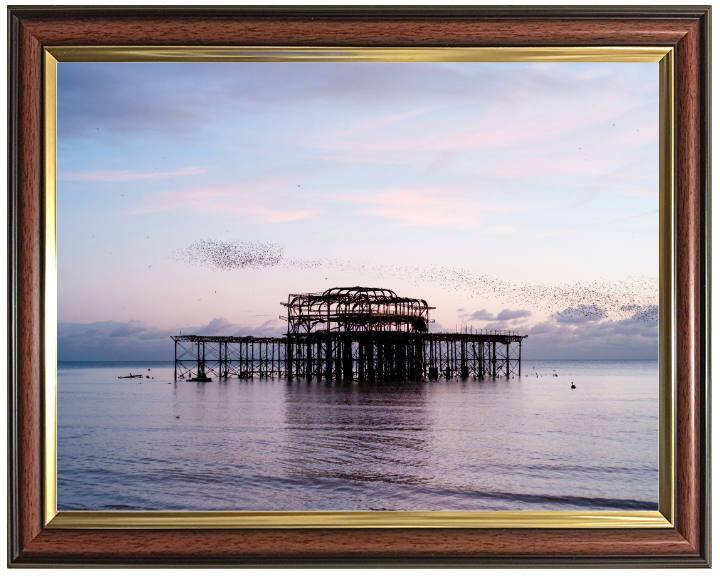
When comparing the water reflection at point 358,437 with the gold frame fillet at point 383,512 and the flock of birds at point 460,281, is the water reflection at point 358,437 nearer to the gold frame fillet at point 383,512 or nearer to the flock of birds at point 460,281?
the flock of birds at point 460,281

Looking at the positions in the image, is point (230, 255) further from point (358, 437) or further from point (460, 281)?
point (358, 437)

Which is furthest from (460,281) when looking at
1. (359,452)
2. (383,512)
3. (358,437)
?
(358,437)

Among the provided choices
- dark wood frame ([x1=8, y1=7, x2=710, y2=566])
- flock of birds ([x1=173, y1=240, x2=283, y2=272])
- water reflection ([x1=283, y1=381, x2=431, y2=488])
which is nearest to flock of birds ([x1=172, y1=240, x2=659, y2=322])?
flock of birds ([x1=173, y1=240, x2=283, y2=272])

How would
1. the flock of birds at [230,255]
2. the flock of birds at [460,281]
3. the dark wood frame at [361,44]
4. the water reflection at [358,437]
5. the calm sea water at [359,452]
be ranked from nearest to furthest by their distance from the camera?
the dark wood frame at [361,44], the calm sea water at [359,452], the flock of birds at [460,281], the flock of birds at [230,255], the water reflection at [358,437]

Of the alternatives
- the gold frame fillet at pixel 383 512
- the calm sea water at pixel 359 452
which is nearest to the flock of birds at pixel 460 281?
the calm sea water at pixel 359 452
